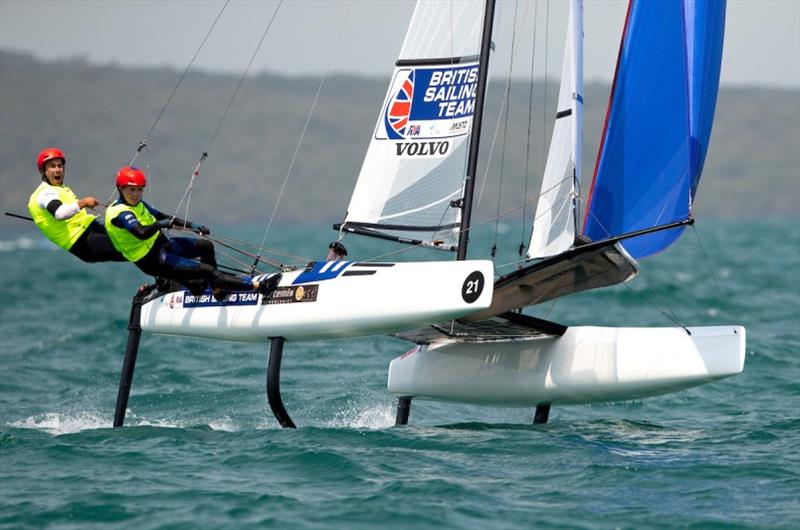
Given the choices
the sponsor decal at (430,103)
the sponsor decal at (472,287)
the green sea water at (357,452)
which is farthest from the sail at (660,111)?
the green sea water at (357,452)

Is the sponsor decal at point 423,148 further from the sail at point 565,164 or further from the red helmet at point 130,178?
the red helmet at point 130,178

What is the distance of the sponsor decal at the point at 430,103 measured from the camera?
8117 millimetres

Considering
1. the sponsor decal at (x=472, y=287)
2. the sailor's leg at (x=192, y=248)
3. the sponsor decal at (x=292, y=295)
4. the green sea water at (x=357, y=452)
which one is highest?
the sailor's leg at (x=192, y=248)

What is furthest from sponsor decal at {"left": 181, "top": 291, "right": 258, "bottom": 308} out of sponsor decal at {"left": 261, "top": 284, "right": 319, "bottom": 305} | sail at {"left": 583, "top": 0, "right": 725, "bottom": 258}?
sail at {"left": 583, "top": 0, "right": 725, "bottom": 258}

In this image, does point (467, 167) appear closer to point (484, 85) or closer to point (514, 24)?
point (484, 85)

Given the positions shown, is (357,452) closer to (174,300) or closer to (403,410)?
(403,410)

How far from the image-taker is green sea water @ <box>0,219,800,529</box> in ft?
19.3

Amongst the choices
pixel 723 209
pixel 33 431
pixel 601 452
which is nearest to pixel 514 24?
pixel 601 452

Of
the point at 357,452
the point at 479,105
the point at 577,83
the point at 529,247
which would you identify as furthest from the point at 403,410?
the point at 577,83

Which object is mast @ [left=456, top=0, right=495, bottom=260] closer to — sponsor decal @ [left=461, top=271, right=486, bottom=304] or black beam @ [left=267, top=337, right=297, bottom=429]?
sponsor decal @ [left=461, top=271, right=486, bottom=304]

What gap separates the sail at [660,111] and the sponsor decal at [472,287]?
3.87 ft

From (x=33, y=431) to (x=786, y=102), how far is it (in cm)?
12012

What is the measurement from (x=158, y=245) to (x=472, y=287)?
2.03 meters

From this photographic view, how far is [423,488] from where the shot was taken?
6.25 metres
